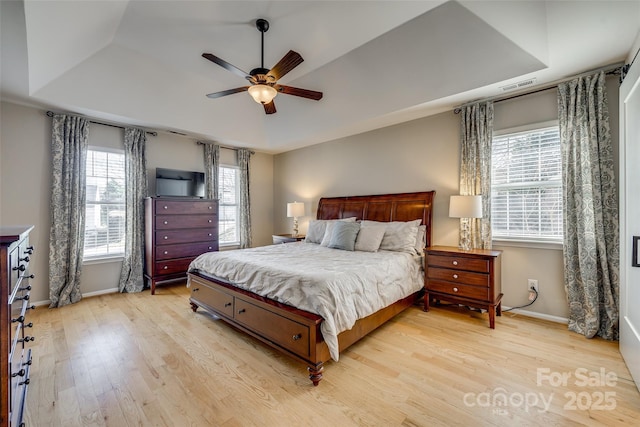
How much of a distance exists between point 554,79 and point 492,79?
2.14ft

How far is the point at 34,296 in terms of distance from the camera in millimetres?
3479

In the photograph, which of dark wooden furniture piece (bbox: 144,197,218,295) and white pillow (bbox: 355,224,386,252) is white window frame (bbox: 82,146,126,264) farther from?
white pillow (bbox: 355,224,386,252)

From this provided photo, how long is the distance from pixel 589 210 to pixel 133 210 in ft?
18.9

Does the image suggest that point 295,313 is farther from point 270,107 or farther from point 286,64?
point 270,107

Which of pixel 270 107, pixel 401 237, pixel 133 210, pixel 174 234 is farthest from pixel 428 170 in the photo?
pixel 133 210

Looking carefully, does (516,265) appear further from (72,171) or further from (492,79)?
(72,171)

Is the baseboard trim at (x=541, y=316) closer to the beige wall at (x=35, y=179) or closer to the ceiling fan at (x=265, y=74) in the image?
Result: the ceiling fan at (x=265, y=74)

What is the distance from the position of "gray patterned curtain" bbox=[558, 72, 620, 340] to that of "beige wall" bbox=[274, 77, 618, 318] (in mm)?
143

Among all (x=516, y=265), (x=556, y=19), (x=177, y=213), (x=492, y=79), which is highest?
(x=556, y=19)

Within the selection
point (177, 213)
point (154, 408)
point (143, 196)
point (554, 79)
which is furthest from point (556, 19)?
point (143, 196)

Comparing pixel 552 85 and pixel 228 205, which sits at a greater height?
pixel 552 85

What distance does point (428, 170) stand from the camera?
3.77m

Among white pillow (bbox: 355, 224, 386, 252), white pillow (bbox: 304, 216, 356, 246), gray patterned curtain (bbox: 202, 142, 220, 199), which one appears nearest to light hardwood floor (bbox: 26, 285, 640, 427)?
white pillow (bbox: 355, 224, 386, 252)

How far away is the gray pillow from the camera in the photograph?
3.55m
